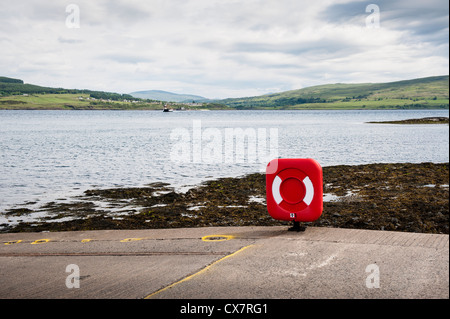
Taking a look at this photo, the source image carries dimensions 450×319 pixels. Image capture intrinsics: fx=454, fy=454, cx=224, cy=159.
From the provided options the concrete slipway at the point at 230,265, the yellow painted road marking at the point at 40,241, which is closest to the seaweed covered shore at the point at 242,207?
the concrete slipway at the point at 230,265

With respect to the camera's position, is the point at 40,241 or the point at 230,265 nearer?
the point at 230,265

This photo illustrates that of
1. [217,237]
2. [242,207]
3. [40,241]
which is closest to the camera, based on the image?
[217,237]

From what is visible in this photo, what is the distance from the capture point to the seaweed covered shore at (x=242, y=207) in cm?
1070

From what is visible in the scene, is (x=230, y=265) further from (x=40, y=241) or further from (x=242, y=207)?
(x=242, y=207)

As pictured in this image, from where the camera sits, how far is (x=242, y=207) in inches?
545

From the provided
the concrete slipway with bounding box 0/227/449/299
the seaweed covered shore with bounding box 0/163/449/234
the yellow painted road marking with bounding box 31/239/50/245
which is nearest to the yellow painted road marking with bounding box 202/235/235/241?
the concrete slipway with bounding box 0/227/449/299

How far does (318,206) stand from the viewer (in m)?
8.17

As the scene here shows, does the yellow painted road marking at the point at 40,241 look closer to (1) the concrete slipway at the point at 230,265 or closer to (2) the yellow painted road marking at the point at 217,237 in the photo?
(1) the concrete slipway at the point at 230,265

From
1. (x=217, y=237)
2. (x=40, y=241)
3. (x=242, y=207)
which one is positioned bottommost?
(x=242, y=207)

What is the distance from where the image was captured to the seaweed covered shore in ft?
35.1

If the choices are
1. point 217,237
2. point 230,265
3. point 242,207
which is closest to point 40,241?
point 217,237

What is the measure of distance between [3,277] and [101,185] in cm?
1573
